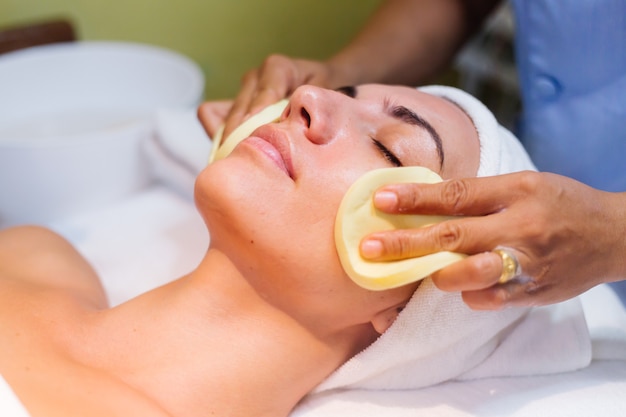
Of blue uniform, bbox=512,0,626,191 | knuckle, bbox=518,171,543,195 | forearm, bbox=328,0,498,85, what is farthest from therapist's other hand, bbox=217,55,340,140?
knuckle, bbox=518,171,543,195

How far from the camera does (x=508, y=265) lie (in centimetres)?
69

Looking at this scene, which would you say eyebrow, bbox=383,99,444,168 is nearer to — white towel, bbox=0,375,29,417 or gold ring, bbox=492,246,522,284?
gold ring, bbox=492,246,522,284

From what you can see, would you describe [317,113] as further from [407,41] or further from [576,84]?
[407,41]

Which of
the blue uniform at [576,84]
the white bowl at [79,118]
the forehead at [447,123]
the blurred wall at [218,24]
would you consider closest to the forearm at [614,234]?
the forehead at [447,123]

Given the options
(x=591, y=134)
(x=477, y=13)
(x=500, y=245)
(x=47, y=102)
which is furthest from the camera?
(x=47, y=102)

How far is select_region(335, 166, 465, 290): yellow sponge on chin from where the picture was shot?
2.52 ft

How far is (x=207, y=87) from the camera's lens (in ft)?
6.36

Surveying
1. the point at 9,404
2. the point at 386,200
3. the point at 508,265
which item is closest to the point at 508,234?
the point at 508,265

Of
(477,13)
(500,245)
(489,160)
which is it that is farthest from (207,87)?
(500,245)

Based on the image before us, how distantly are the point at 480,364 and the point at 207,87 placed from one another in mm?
1260

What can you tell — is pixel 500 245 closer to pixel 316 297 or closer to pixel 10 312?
pixel 316 297

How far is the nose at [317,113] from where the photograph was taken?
0.87 meters

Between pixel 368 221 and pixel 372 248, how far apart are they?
0.20 feet

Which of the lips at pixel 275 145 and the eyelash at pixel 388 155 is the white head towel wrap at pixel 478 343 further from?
the lips at pixel 275 145
